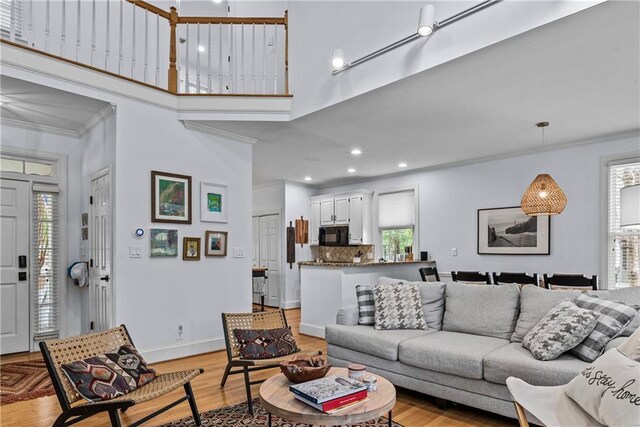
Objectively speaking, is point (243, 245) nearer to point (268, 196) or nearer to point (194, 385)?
point (194, 385)

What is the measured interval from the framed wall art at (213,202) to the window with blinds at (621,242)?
498 cm

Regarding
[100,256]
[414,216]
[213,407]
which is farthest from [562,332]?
[414,216]

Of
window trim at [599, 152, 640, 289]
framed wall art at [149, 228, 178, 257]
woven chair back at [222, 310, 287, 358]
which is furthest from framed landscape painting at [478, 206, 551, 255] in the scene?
framed wall art at [149, 228, 178, 257]

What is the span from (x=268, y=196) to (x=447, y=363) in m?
6.40

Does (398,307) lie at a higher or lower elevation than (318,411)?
higher

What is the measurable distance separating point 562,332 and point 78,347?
3223mm

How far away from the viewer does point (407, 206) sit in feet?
24.5

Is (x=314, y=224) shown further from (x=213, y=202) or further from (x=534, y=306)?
(x=534, y=306)

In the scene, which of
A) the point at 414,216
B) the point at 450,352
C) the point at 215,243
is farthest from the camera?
the point at 414,216

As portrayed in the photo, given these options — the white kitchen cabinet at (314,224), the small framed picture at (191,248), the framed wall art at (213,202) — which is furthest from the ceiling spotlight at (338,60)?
the white kitchen cabinet at (314,224)

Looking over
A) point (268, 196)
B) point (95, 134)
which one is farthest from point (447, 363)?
point (268, 196)

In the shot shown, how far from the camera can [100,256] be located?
438 centimetres

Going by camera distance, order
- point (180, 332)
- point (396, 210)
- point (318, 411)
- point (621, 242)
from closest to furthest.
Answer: point (318, 411) → point (180, 332) → point (621, 242) → point (396, 210)

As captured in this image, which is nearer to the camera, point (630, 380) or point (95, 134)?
point (630, 380)
